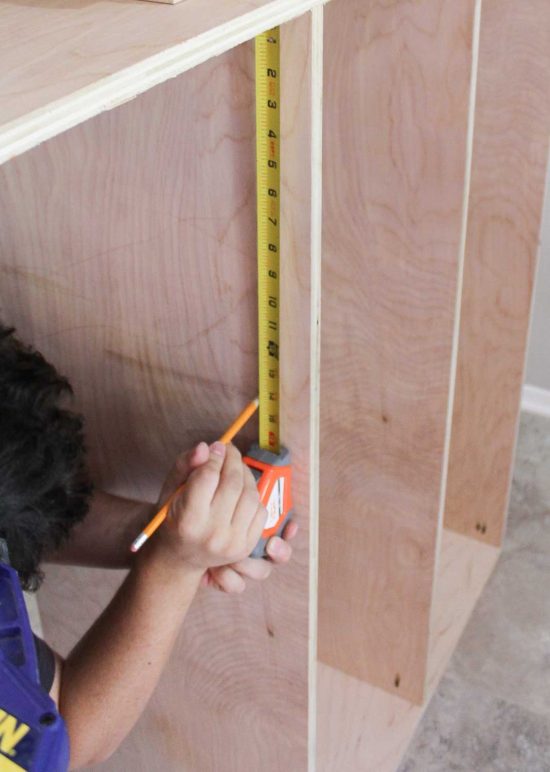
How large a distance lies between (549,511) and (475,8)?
1.30 metres

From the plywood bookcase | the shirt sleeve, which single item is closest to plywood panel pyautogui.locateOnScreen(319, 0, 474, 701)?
the plywood bookcase

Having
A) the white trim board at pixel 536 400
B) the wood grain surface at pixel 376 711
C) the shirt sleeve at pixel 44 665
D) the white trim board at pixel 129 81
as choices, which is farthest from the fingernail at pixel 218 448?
the white trim board at pixel 536 400

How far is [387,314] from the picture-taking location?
4.52 feet

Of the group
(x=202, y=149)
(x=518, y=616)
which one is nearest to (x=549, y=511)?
(x=518, y=616)

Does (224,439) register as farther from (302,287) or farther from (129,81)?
(129,81)

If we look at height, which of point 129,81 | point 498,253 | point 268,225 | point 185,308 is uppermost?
point 129,81

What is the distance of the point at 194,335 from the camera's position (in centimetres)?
101

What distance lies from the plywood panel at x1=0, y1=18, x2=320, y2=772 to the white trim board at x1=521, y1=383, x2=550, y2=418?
142cm

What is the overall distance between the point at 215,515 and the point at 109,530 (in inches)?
10.5

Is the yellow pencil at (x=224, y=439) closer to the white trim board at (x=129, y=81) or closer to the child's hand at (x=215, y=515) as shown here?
the child's hand at (x=215, y=515)

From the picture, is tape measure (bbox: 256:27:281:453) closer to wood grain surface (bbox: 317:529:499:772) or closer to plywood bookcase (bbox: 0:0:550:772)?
plywood bookcase (bbox: 0:0:550:772)

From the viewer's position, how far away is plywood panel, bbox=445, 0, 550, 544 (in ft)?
4.88

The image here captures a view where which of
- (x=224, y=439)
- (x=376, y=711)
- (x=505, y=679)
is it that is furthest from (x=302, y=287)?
(x=505, y=679)

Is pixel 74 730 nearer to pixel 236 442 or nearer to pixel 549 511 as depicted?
pixel 236 442
